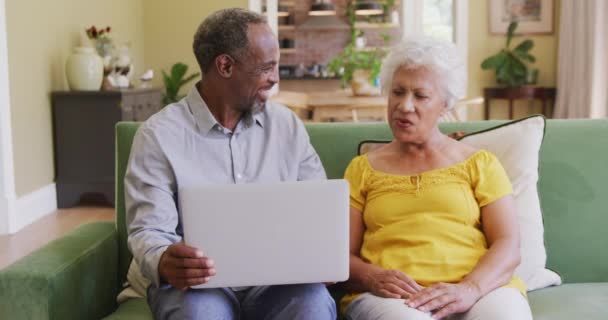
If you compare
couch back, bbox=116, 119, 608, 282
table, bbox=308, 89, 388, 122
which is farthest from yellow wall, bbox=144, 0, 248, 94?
couch back, bbox=116, 119, 608, 282

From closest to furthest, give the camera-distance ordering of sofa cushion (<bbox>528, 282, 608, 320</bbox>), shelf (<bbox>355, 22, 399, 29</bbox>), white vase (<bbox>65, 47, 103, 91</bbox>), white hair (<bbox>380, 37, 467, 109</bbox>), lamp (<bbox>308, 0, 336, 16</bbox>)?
sofa cushion (<bbox>528, 282, 608, 320</bbox>) → white hair (<bbox>380, 37, 467, 109</bbox>) → white vase (<bbox>65, 47, 103, 91</bbox>) → shelf (<bbox>355, 22, 399, 29</bbox>) → lamp (<bbox>308, 0, 336, 16</bbox>)

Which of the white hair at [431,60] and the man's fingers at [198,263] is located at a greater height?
the white hair at [431,60]

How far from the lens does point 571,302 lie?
202cm

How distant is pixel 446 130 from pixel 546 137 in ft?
0.90

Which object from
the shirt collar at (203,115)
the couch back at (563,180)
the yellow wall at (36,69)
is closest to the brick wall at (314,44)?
the yellow wall at (36,69)

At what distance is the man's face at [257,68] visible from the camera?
1.95 metres

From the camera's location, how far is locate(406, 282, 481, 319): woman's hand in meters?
1.82

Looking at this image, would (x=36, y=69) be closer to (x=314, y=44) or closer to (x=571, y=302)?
(x=571, y=302)

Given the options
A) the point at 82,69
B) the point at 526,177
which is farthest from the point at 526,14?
the point at 526,177

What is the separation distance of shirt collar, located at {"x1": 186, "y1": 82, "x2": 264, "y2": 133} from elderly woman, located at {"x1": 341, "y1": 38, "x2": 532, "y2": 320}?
28cm

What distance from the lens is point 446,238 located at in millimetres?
1973

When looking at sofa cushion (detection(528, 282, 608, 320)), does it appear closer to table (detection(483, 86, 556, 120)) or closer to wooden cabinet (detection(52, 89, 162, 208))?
wooden cabinet (detection(52, 89, 162, 208))

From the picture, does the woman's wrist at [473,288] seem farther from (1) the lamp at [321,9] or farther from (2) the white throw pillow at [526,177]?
(1) the lamp at [321,9]

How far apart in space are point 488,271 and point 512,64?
6.84 m
